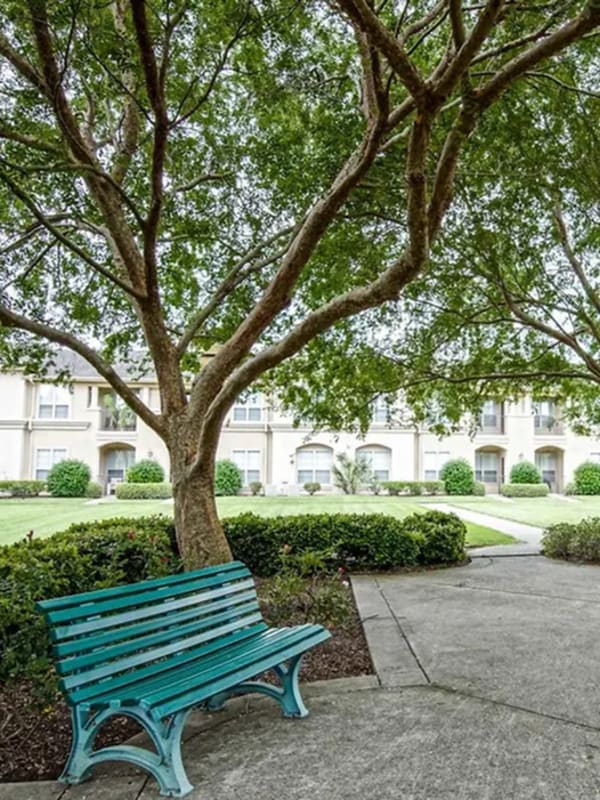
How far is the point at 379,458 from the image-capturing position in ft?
108

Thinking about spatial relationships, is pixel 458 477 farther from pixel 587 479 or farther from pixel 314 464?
pixel 314 464

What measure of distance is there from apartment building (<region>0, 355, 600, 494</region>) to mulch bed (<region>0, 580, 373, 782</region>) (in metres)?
25.5

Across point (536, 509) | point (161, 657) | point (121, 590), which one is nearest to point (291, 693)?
point (161, 657)

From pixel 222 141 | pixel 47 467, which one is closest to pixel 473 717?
pixel 222 141

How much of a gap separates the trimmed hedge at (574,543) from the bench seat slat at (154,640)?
27.5ft

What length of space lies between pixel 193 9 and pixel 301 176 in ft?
7.92

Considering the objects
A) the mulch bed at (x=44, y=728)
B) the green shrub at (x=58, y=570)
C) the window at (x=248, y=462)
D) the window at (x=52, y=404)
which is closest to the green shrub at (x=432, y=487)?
the window at (x=248, y=462)

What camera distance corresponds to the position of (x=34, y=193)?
24.5 ft

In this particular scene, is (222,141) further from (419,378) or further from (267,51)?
(419,378)

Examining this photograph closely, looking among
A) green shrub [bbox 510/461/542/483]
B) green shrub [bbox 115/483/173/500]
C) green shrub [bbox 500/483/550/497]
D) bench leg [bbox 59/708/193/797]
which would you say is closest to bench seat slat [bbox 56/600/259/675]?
bench leg [bbox 59/708/193/797]

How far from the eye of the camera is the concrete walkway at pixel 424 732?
2988 millimetres

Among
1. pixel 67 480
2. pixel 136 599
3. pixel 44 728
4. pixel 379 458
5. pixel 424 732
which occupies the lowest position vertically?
pixel 44 728

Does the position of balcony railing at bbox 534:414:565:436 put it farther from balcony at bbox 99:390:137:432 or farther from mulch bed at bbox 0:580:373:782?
mulch bed at bbox 0:580:373:782

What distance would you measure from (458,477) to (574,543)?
20.8 metres
